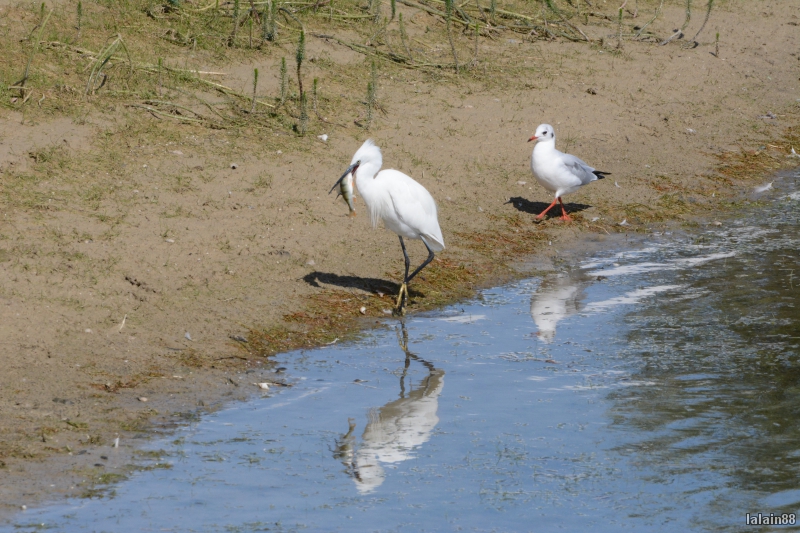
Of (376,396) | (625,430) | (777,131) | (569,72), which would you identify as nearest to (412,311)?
(376,396)

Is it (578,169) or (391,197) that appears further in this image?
(578,169)

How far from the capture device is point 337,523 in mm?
4332

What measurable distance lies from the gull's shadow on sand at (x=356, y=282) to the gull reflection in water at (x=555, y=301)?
97cm

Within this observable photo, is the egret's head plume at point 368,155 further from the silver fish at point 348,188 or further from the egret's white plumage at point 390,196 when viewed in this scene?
the silver fish at point 348,188

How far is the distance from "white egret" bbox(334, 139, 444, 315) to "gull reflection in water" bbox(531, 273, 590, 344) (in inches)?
41.9

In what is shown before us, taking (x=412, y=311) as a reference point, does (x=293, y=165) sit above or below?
above

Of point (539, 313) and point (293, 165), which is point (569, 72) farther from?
point (539, 313)

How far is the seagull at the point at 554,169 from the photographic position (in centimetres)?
943

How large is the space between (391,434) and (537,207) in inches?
203

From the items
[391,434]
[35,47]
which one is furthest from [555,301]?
[35,47]

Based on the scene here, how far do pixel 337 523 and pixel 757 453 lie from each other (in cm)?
229

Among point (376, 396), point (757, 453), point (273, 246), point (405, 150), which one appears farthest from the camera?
point (405, 150)

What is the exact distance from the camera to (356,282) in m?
7.88

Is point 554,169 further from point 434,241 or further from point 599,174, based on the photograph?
point 434,241
